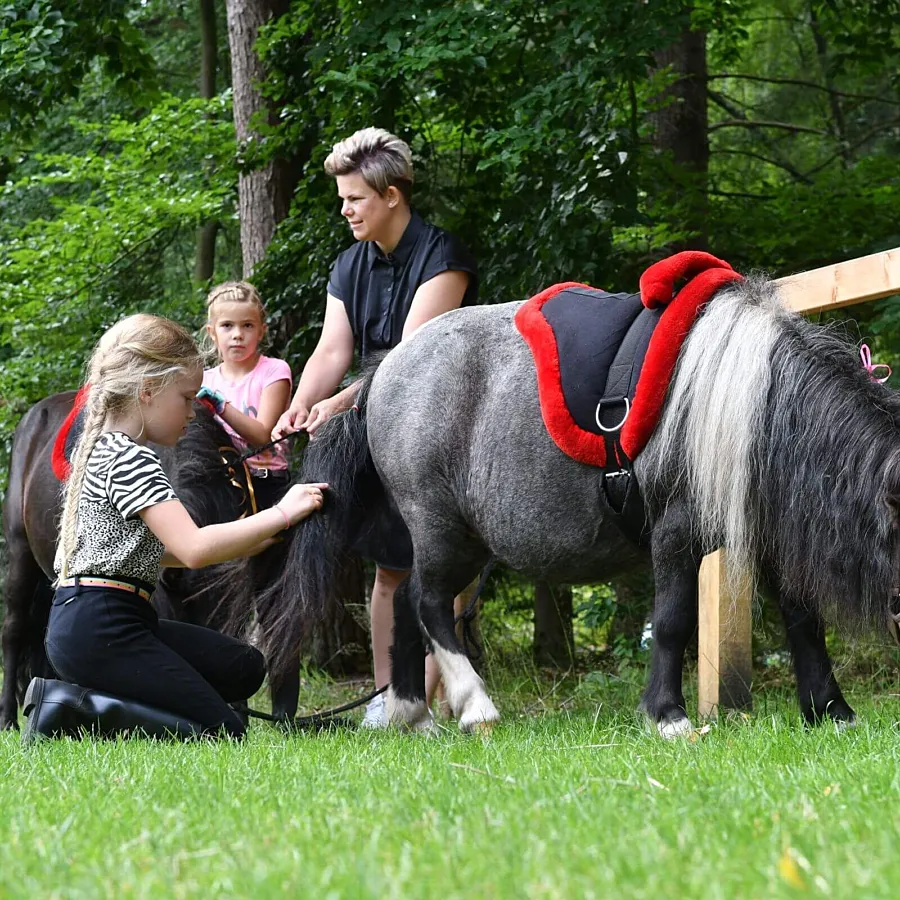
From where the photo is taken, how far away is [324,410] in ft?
16.7

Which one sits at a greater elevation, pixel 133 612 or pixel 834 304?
pixel 834 304

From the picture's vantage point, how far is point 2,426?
10.3 m

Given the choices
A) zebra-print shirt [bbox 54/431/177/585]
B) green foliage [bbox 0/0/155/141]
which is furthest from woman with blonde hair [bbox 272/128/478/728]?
green foliage [bbox 0/0/155/141]

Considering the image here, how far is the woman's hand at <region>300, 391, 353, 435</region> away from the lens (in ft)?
16.6

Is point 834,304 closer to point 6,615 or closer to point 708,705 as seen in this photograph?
point 708,705

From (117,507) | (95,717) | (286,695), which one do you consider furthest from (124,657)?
(286,695)

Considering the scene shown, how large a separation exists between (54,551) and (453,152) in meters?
3.35

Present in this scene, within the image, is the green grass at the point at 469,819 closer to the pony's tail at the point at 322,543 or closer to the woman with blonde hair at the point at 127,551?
the woman with blonde hair at the point at 127,551

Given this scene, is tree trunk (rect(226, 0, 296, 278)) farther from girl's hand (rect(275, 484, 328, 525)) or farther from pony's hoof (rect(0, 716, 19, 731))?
girl's hand (rect(275, 484, 328, 525))

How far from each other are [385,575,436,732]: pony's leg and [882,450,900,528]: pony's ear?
189 centimetres

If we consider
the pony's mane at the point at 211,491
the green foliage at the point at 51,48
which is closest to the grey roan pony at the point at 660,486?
the pony's mane at the point at 211,491

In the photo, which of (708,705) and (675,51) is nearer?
(708,705)

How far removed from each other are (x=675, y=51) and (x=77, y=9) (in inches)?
167

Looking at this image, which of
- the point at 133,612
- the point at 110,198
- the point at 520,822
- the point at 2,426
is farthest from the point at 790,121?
the point at 520,822
